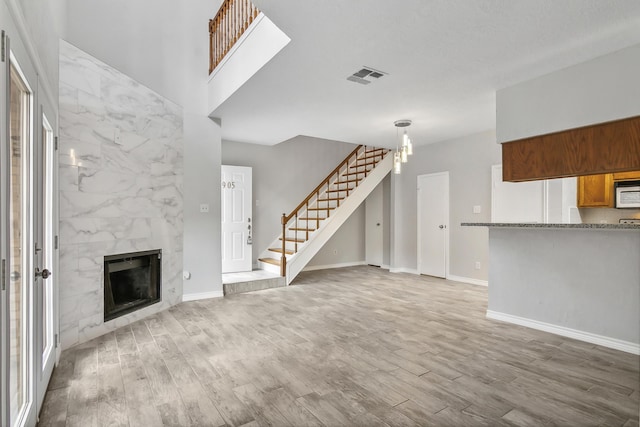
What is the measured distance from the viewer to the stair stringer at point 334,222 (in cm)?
629

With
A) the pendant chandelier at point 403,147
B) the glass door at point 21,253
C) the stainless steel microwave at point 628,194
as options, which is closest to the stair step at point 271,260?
the pendant chandelier at point 403,147

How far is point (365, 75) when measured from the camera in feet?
11.8

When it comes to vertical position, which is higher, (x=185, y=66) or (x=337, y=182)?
(x=185, y=66)

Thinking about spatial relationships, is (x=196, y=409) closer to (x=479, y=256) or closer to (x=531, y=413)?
(x=531, y=413)

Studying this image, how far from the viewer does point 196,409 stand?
2.17m

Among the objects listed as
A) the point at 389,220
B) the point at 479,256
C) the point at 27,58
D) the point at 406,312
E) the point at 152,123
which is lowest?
the point at 406,312

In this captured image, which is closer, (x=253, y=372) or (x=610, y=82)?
(x=253, y=372)

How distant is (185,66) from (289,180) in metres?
3.17

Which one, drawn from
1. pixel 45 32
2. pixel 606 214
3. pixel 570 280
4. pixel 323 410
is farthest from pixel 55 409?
pixel 606 214

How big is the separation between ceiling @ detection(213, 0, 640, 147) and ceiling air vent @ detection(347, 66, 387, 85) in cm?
8

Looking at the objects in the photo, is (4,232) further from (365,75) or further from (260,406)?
(365,75)

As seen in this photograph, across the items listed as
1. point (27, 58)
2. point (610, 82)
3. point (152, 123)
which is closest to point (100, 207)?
point (152, 123)

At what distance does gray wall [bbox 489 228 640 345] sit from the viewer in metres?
3.15

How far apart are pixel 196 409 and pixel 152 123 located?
11.4ft
